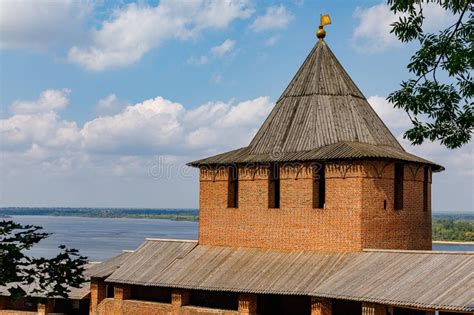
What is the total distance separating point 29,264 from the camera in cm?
551

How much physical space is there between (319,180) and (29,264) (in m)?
11.6

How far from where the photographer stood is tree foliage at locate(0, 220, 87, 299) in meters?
5.39

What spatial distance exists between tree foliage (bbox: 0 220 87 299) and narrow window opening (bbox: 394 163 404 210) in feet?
38.9

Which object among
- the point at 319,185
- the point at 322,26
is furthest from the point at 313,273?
the point at 322,26

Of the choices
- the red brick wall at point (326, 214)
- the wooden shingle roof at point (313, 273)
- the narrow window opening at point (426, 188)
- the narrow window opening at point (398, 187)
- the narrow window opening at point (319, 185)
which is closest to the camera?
the wooden shingle roof at point (313, 273)

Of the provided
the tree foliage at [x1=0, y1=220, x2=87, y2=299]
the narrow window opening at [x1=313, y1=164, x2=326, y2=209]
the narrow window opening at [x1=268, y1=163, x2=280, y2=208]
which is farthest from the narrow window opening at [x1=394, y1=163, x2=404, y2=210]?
the tree foliage at [x1=0, y1=220, x2=87, y2=299]

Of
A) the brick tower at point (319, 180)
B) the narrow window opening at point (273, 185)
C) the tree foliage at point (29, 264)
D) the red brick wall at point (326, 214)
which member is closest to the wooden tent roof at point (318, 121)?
the brick tower at point (319, 180)

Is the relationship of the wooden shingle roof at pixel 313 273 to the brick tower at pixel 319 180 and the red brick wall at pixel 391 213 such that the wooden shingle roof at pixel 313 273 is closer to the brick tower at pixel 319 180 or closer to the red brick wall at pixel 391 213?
the brick tower at pixel 319 180

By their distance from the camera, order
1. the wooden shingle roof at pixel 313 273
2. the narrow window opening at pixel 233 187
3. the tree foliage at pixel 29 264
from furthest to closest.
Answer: the narrow window opening at pixel 233 187, the wooden shingle roof at pixel 313 273, the tree foliage at pixel 29 264

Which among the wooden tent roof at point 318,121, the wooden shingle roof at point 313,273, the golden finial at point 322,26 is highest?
the golden finial at point 322,26

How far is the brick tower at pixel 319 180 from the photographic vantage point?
15.8 m

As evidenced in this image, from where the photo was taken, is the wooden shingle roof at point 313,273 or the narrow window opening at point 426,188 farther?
the narrow window opening at point 426,188

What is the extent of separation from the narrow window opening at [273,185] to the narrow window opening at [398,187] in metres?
2.84

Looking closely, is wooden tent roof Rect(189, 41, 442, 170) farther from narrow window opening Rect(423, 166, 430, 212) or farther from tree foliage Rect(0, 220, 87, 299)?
tree foliage Rect(0, 220, 87, 299)
